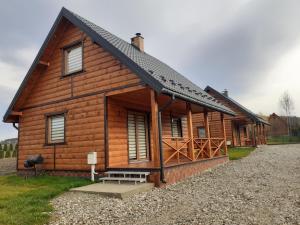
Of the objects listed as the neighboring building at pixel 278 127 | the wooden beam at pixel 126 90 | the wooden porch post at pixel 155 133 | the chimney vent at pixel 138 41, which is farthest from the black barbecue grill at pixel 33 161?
the neighboring building at pixel 278 127

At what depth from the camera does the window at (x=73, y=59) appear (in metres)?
10.8

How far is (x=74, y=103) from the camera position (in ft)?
34.3

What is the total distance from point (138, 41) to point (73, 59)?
13.7 feet

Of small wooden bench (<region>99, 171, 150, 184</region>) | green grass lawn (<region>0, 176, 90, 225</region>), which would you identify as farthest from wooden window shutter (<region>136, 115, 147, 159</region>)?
green grass lawn (<region>0, 176, 90, 225</region>)

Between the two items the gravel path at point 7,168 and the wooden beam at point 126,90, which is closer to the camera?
the wooden beam at point 126,90

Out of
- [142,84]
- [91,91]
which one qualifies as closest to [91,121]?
[91,91]

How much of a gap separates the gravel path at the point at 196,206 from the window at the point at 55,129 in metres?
4.44

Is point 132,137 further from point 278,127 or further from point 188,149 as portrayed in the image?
point 278,127

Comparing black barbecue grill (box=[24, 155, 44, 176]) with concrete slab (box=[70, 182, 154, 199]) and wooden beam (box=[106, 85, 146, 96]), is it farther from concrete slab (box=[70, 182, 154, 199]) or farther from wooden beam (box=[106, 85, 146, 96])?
wooden beam (box=[106, 85, 146, 96])

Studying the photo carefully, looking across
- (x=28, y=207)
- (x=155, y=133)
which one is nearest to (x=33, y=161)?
(x=28, y=207)

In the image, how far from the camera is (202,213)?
485 cm

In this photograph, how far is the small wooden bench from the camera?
7.63 meters

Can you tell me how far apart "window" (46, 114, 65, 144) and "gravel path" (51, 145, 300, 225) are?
14.6 ft

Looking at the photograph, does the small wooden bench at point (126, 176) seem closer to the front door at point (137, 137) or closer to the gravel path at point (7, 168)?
the front door at point (137, 137)
